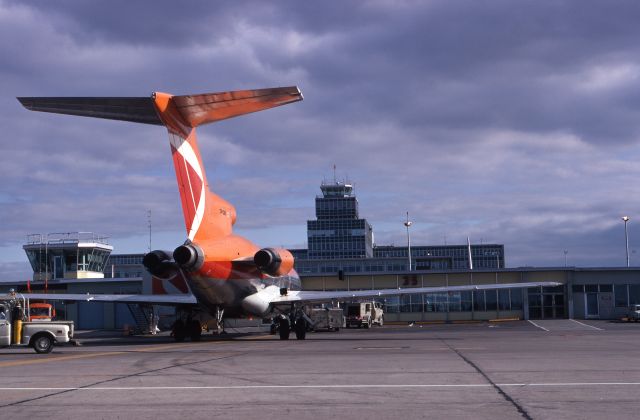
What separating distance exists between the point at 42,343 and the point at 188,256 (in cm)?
601

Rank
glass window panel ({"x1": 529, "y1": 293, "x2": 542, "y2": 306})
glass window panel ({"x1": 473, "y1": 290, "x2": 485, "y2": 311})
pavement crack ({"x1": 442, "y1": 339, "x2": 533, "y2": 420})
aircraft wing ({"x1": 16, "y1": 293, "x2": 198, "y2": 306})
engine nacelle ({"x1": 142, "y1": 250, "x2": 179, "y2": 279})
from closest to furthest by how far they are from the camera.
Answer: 1. pavement crack ({"x1": 442, "y1": 339, "x2": 533, "y2": 420})
2. engine nacelle ({"x1": 142, "y1": 250, "x2": 179, "y2": 279})
3. aircraft wing ({"x1": 16, "y1": 293, "x2": 198, "y2": 306})
4. glass window panel ({"x1": 473, "y1": 290, "x2": 485, "y2": 311})
5. glass window panel ({"x1": 529, "y1": 293, "x2": 542, "y2": 306})

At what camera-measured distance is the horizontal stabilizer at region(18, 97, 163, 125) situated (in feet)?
89.7

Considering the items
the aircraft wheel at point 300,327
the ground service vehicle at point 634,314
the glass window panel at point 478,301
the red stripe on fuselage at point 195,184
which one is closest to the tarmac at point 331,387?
the red stripe on fuselage at point 195,184

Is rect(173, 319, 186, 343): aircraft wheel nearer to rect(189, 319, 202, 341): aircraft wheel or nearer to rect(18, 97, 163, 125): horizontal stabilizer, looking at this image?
rect(189, 319, 202, 341): aircraft wheel

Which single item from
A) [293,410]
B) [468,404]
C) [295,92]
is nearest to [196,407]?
[293,410]

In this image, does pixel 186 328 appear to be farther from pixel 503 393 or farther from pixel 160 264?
pixel 503 393

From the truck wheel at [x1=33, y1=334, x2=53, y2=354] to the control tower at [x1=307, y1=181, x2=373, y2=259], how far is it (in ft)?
486

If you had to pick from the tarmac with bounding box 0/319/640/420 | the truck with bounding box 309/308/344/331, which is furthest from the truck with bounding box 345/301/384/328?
the tarmac with bounding box 0/319/640/420

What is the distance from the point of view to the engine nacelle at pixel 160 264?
32.4m

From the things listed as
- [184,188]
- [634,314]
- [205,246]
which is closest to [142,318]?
[205,246]

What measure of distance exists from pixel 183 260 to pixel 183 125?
16.7 feet

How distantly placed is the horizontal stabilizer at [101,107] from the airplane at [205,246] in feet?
0.11

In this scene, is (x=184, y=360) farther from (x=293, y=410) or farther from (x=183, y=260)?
(x=293, y=410)

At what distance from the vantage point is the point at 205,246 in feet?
102
